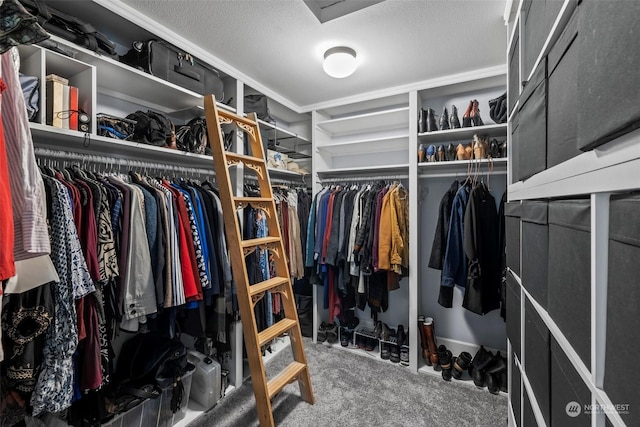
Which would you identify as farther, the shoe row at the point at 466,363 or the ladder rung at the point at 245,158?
the shoe row at the point at 466,363

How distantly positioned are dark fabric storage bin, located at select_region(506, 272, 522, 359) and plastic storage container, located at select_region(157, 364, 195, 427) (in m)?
1.83

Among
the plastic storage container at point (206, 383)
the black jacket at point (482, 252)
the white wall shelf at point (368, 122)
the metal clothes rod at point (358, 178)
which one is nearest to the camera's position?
the plastic storage container at point (206, 383)

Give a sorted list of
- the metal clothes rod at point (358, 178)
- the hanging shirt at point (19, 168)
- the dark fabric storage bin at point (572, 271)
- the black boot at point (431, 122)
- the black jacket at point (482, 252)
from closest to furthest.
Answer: the dark fabric storage bin at point (572, 271) < the hanging shirt at point (19, 168) < the black jacket at point (482, 252) < the black boot at point (431, 122) < the metal clothes rod at point (358, 178)

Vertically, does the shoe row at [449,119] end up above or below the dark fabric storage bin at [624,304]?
above

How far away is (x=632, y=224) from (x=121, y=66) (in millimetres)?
1952

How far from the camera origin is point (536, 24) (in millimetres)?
982

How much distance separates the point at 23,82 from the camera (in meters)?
1.09

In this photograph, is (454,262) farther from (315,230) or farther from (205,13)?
(205,13)

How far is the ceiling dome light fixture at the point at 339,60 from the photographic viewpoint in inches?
72.0

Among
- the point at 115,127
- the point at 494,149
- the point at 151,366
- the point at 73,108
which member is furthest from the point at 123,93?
the point at 494,149

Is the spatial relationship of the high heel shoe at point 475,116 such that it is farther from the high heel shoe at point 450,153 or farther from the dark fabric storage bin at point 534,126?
the dark fabric storage bin at point 534,126

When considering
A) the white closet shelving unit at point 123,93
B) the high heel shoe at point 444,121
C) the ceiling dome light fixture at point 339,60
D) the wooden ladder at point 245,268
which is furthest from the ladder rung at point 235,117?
the high heel shoe at point 444,121

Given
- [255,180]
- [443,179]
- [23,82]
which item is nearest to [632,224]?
[23,82]

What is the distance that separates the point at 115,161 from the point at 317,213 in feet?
5.11
